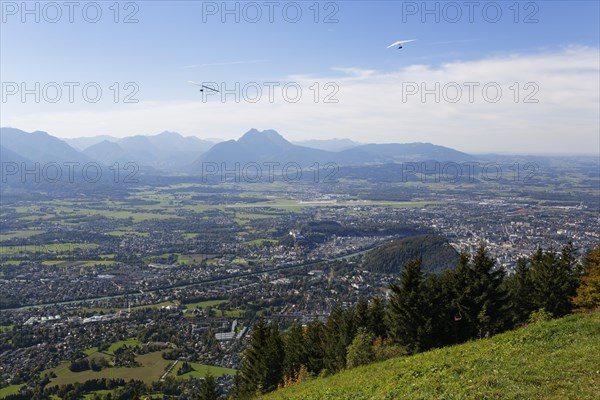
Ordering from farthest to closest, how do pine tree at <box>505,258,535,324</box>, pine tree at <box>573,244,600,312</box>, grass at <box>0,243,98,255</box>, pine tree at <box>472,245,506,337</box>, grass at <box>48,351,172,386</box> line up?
grass at <box>0,243,98,255</box> < grass at <box>48,351,172,386</box> < pine tree at <box>505,258,535,324</box> < pine tree at <box>573,244,600,312</box> < pine tree at <box>472,245,506,337</box>

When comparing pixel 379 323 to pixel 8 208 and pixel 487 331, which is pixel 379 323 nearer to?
pixel 487 331

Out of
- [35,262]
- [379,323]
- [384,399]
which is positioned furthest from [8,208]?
[384,399]

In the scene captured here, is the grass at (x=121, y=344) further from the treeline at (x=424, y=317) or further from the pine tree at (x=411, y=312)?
the pine tree at (x=411, y=312)

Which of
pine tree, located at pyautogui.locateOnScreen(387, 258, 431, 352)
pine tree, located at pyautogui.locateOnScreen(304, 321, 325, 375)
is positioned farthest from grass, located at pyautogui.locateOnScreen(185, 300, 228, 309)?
pine tree, located at pyautogui.locateOnScreen(387, 258, 431, 352)

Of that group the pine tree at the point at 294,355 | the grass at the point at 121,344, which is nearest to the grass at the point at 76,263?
the grass at the point at 121,344

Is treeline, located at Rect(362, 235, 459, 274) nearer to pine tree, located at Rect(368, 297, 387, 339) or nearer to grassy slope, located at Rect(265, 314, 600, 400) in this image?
pine tree, located at Rect(368, 297, 387, 339)

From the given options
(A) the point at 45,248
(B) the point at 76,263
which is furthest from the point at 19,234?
(B) the point at 76,263

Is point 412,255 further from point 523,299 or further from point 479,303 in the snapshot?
point 479,303
